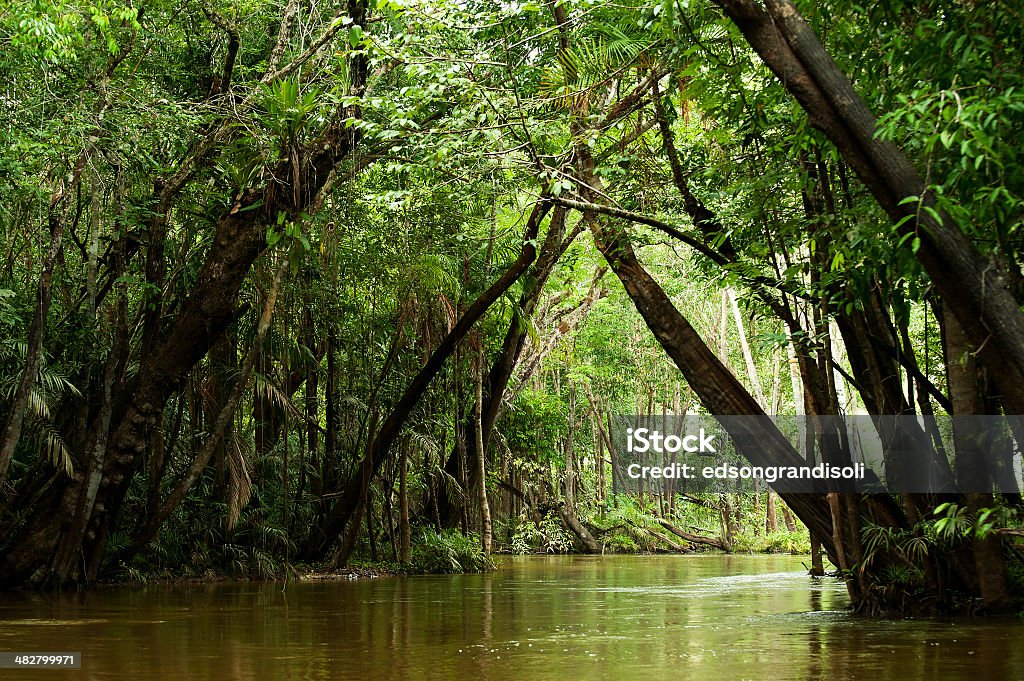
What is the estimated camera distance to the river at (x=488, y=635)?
5.38 metres

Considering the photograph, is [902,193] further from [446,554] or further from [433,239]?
[446,554]

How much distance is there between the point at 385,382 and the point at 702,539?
1477 centimetres


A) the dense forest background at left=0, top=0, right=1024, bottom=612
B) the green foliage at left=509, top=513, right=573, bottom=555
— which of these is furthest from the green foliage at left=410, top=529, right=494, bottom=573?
the green foliage at left=509, top=513, right=573, bottom=555

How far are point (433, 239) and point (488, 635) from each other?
885cm

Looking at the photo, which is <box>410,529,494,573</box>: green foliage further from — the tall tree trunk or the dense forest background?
the tall tree trunk

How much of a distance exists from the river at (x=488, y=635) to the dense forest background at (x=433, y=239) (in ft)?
2.97

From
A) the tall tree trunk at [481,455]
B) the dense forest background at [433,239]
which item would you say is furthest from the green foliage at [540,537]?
the tall tree trunk at [481,455]

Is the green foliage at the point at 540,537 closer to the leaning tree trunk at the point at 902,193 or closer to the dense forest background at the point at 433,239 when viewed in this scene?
the dense forest background at the point at 433,239

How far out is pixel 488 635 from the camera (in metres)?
7.29

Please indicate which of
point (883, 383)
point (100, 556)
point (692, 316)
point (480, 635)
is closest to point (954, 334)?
point (883, 383)

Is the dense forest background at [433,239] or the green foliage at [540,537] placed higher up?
the dense forest background at [433,239]

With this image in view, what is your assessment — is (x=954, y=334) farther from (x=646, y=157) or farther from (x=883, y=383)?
(x=646, y=157)

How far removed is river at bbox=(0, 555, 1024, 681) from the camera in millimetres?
5379

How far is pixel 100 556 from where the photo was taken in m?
11.8
